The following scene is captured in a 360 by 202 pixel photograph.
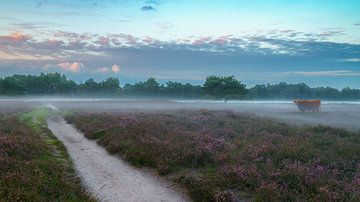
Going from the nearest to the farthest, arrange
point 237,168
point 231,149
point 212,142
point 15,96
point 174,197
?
1. point 174,197
2. point 237,168
3. point 231,149
4. point 212,142
5. point 15,96

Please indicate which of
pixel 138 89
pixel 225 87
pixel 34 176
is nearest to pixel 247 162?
pixel 34 176

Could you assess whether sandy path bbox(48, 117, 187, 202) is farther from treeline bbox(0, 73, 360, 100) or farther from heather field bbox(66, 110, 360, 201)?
treeline bbox(0, 73, 360, 100)

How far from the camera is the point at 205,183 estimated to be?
13758mm

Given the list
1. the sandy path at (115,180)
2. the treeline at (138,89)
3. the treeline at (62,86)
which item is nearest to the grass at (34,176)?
the sandy path at (115,180)

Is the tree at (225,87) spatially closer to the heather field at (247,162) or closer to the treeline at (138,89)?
the treeline at (138,89)

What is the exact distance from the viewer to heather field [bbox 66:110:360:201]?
12562 mm

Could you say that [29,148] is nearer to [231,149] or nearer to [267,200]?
[231,149]

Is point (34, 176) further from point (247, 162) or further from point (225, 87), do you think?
point (225, 87)

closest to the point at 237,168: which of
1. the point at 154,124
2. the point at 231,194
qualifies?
the point at 231,194

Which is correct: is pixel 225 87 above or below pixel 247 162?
above

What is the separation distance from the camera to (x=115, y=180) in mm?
15117

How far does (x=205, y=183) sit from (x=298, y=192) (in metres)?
3.23

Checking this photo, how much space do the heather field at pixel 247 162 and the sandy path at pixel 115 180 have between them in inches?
30.2

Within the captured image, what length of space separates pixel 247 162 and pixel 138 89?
131m
